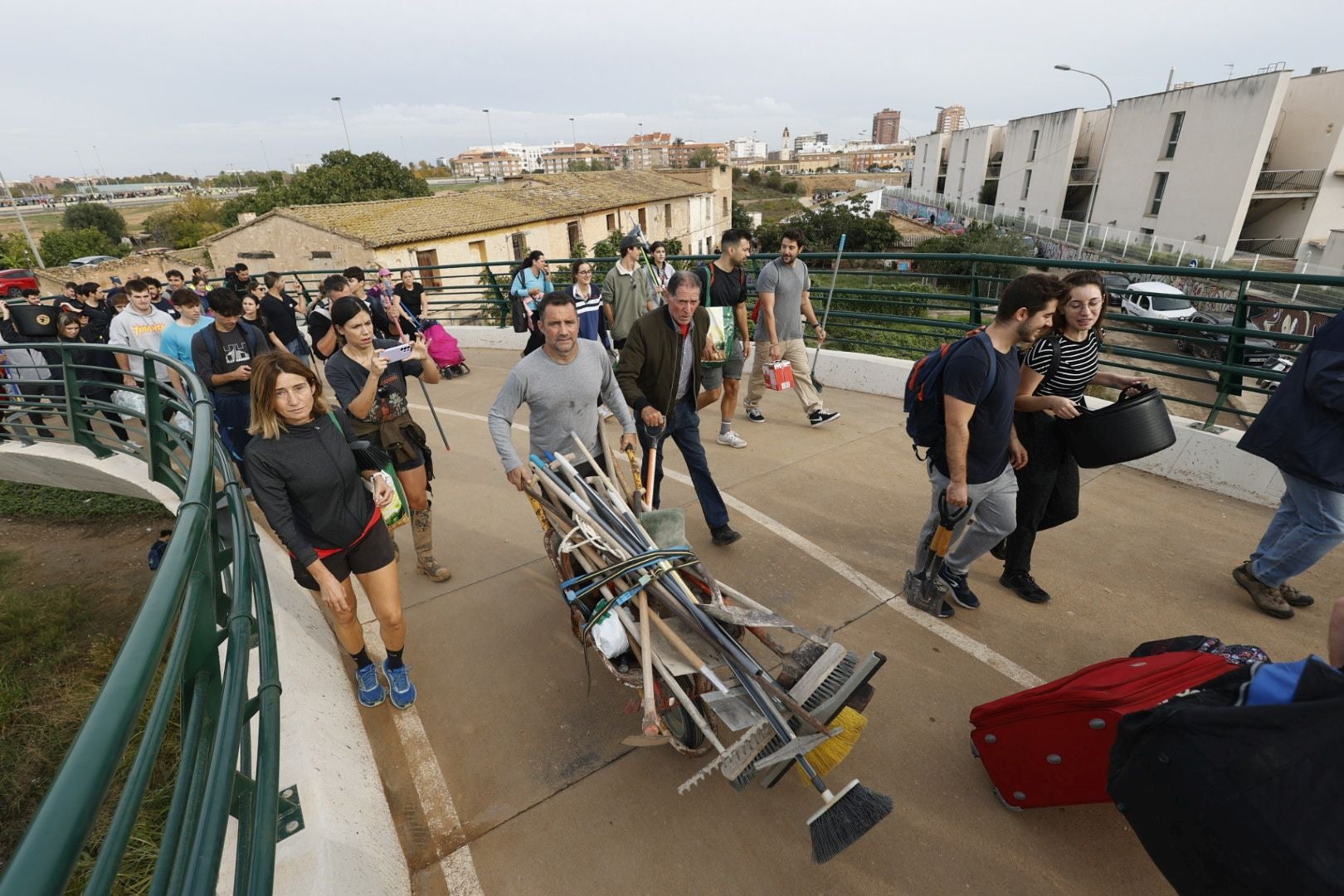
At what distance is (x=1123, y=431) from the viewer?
3.41 m

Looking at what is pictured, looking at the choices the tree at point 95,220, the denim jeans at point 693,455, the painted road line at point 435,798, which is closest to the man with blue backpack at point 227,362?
the painted road line at point 435,798

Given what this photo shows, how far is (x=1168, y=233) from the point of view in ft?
101

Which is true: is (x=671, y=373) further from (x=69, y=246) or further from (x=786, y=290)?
(x=69, y=246)

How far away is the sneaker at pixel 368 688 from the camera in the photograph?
330cm

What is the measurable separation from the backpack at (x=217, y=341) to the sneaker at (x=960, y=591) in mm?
5063

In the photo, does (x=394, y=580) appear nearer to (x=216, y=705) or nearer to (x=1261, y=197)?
(x=216, y=705)

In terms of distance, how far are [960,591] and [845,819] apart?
75.6 inches

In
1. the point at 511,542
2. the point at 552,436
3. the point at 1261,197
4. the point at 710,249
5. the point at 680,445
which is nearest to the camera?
the point at 552,436

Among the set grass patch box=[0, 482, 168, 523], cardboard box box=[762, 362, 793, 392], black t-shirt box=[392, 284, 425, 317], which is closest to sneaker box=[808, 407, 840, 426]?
cardboard box box=[762, 362, 793, 392]

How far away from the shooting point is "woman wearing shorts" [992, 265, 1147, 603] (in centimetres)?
338

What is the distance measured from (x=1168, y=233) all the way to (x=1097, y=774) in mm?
37700

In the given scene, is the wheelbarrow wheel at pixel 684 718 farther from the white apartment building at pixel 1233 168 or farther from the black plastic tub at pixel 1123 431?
the white apartment building at pixel 1233 168

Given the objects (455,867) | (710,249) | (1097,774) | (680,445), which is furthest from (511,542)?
(710,249)

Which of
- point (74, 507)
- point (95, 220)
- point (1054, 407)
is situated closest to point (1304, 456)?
point (1054, 407)
